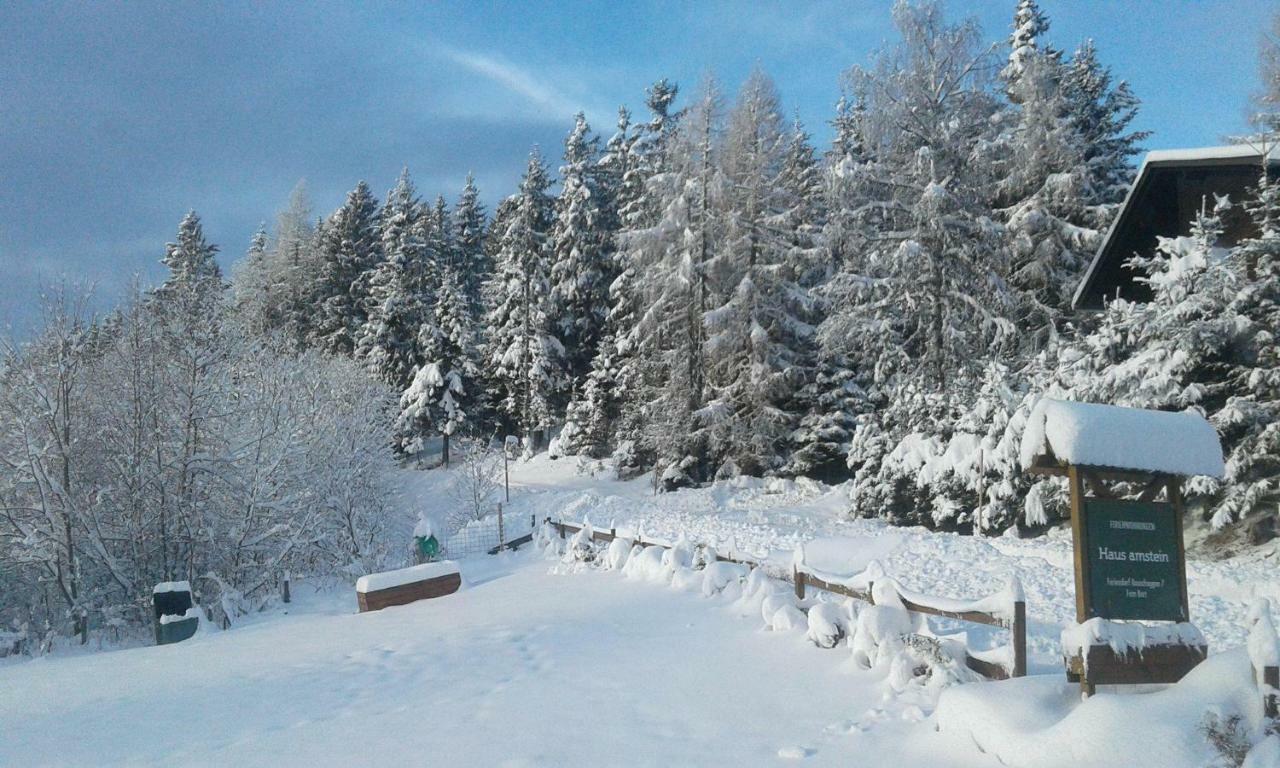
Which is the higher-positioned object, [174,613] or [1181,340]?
[1181,340]

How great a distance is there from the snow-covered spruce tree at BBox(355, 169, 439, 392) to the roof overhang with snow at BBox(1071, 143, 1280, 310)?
3434 cm

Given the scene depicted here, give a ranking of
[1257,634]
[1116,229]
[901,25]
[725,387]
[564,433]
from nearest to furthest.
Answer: [1257,634]
[1116,229]
[901,25]
[725,387]
[564,433]

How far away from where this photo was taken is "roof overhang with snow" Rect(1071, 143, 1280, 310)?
17656mm

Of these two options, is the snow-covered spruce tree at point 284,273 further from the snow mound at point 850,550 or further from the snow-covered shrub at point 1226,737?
the snow-covered shrub at point 1226,737

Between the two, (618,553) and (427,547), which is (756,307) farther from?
(618,553)

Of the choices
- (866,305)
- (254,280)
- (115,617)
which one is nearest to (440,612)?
(115,617)

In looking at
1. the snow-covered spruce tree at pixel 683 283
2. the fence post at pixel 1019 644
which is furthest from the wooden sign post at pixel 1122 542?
the snow-covered spruce tree at pixel 683 283

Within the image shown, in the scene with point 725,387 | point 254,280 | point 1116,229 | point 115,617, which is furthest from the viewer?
point 254,280

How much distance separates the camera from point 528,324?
144ft

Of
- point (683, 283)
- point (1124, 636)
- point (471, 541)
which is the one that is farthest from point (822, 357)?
point (1124, 636)

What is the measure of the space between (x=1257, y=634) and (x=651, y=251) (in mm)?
27392

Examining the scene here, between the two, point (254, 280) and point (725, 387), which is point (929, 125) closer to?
point (725, 387)

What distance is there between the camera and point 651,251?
31891 millimetres

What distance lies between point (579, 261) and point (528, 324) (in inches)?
164
